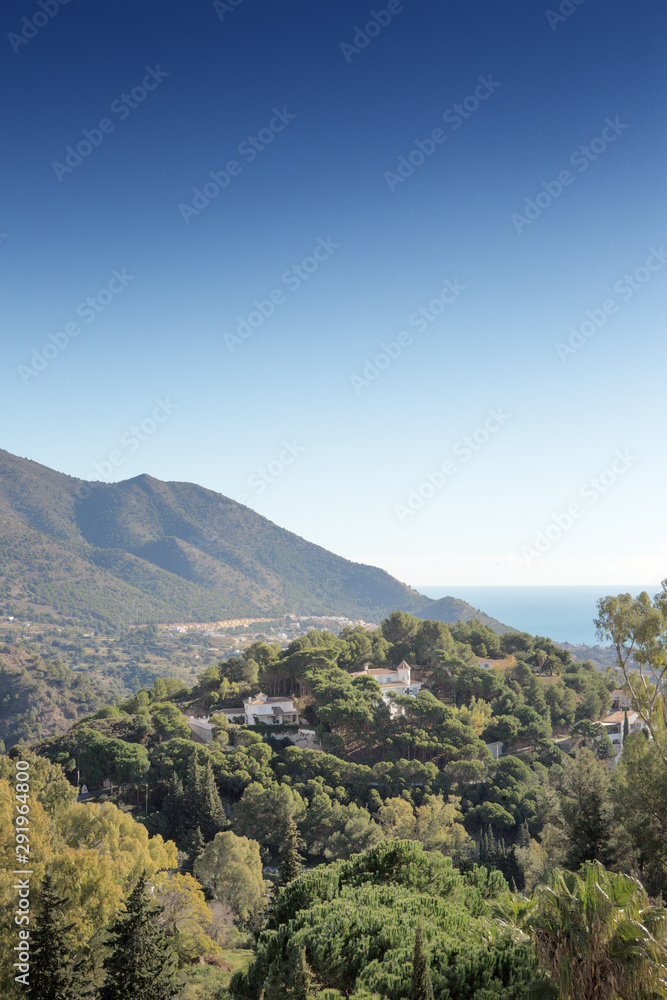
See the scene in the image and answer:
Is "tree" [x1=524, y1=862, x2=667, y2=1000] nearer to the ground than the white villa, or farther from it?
farther from it

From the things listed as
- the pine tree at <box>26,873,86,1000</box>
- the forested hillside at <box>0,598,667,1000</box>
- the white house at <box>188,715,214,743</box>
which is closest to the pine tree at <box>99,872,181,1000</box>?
the forested hillside at <box>0,598,667,1000</box>

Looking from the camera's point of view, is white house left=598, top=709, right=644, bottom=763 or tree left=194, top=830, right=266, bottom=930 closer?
tree left=194, top=830, right=266, bottom=930

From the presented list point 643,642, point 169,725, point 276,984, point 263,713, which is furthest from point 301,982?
point 263,713

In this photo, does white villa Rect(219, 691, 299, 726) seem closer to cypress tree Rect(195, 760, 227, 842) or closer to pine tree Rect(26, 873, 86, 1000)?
cypress tree Rect(195, 760, 227, 842)

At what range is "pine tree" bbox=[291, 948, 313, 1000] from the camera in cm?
856

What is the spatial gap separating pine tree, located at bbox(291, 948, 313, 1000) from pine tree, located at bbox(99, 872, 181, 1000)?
2.94 m

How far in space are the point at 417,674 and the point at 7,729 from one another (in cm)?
7104

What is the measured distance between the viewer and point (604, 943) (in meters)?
5.79

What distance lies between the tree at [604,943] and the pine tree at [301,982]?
3.85m

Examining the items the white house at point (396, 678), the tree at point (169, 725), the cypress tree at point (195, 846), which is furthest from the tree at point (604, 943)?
the white house at point (396, 678)

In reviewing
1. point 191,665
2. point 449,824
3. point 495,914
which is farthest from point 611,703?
point 191,665

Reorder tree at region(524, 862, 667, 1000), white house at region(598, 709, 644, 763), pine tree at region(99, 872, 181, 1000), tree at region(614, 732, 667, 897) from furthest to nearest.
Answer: white house at region(598, 709, 644, 763)
tree at region(614, 732, 667, 897)
pine tree at region(99, 872, 181, 1000)
tree at region(524, 862, 667, 1000)

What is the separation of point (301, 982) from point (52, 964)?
4.67 m

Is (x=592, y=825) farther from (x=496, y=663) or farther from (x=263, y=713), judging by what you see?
(x=496, y=663)
